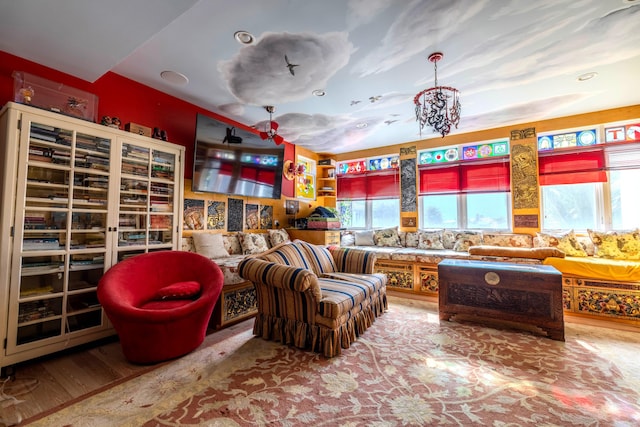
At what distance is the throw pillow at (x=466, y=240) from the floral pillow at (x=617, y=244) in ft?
4.36

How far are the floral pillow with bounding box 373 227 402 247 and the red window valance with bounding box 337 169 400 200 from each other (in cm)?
73

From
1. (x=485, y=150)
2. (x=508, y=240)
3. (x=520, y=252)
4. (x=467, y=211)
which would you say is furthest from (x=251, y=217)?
(x=485, y=150)

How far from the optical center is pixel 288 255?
2783mm

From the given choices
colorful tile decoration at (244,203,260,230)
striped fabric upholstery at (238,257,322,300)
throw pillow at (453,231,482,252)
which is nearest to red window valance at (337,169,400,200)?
throw pillow at (453,231,482,252)

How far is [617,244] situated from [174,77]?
5.63 m

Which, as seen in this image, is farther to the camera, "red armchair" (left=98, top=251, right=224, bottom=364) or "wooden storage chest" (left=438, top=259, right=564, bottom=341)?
"wooden storage chest" (left=438, top=259, right=564, bottom=341)

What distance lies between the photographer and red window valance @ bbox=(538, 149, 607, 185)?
3777 mm

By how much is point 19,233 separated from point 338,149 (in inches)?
186

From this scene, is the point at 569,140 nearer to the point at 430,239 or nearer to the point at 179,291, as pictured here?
the point at 430,239

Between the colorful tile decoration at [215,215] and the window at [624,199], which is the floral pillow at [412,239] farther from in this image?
the colorful tile decoration at [215,215]

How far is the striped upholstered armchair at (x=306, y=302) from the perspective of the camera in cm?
220

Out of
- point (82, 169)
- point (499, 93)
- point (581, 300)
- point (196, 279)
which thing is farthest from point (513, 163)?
point (82, 169)

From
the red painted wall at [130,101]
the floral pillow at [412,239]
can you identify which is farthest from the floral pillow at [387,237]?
the red painted wall at [130,101]

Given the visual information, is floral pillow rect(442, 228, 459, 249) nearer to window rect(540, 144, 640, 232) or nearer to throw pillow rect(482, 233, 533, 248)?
throw pillow rect(482, 233, 533, 248)
